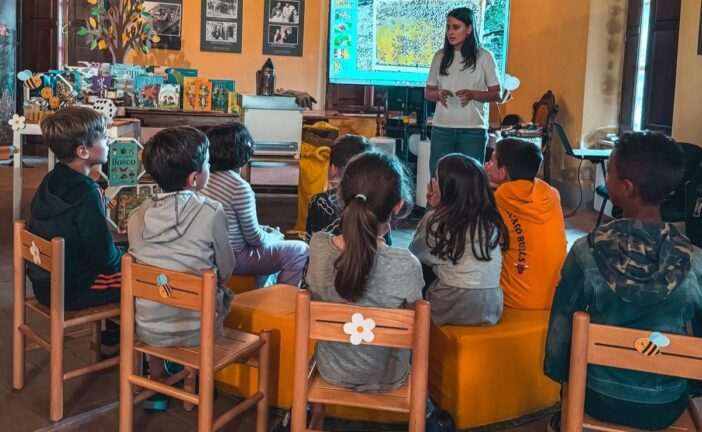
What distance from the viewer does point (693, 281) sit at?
5.96 feet

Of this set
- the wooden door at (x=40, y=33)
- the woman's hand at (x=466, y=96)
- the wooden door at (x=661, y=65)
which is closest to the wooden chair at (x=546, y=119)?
the wooden door at (x=661, y=65)

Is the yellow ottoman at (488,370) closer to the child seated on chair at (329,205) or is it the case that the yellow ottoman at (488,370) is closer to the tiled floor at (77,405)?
the tiled floor at (77,405)

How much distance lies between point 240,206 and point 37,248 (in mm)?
823

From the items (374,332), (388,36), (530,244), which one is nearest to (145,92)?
(388,36)

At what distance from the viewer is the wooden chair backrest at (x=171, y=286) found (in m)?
1.96

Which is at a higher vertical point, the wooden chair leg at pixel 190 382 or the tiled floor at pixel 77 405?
the wooden chair leg at pixel 190 382

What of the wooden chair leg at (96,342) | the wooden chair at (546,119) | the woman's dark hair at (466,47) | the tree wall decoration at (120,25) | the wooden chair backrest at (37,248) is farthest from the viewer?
the tree wall decoration at (120,25)

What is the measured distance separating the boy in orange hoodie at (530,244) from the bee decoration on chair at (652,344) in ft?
3.61

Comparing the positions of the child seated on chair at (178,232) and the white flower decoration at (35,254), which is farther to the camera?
the white flower decoration at (35,254)

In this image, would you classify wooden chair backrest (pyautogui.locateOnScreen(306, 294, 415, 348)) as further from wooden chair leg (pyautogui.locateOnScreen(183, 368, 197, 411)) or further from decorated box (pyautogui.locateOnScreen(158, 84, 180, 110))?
decorated box (pyautogui.locateOnScreen(158, 84, 180, 110))

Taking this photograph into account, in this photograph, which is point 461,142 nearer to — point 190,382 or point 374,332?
point 190,382

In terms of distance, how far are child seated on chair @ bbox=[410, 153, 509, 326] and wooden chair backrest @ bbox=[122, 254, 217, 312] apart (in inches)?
30.7

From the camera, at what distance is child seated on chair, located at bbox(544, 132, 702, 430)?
179 centimetres

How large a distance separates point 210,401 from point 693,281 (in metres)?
1.22
